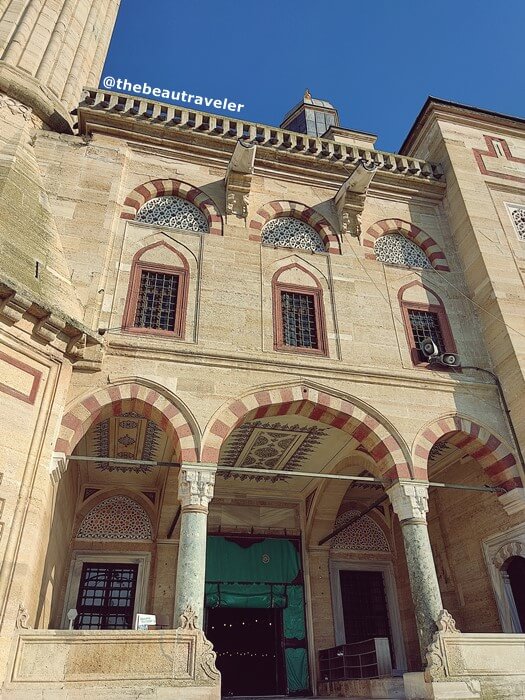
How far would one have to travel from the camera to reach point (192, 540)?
649 cm

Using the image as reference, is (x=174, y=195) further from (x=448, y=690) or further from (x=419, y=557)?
(x=448, y=690)

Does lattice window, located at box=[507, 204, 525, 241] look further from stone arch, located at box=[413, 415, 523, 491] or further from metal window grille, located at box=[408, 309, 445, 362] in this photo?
stone arch, located at box=[413, 415, 523, 491]

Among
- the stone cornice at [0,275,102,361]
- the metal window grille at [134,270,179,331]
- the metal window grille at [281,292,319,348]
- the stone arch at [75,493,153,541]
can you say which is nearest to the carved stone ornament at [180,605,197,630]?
the stone cornice at [0,275,102,361]

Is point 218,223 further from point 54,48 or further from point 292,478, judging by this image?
point 54,48

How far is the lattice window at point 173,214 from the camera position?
31.6ft

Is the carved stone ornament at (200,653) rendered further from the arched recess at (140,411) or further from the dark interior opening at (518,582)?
the dark interior opening at (518,582)

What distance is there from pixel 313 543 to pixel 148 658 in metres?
5.95

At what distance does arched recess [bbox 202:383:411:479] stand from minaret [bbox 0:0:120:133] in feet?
25.9

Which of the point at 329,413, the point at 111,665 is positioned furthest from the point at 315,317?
the point at 111,665

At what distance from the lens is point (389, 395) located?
27.5 feet

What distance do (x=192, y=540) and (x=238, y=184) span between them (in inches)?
258

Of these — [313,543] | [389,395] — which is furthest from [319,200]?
[313,543]

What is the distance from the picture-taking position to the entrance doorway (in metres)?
9.70

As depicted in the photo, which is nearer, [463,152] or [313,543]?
[313,543]
